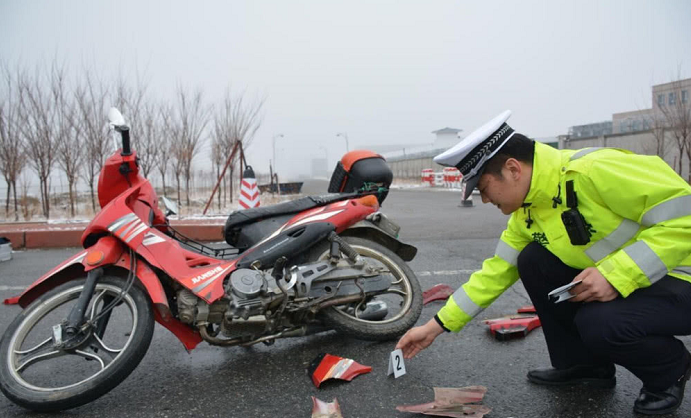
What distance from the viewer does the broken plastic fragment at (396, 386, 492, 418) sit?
202 cm

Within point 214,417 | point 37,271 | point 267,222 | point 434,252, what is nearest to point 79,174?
point 37,271

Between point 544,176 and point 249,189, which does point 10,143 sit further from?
point 544,176

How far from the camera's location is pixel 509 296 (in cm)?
393

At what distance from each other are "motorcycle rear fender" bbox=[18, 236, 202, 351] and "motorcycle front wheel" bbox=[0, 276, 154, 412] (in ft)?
0.22

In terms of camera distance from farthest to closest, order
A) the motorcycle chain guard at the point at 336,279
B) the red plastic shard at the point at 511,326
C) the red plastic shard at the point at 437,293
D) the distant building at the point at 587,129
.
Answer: the distant building at the point at 587,129
the red plastic shard at the point at 437,293
the red plastic shard at the point at 511,326
the motorcycle chain guard at the point at 336,279

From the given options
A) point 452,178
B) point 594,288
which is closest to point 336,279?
point 594,288

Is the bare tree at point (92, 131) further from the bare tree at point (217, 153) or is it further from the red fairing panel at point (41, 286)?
the red fairing panel at point (41, 286)

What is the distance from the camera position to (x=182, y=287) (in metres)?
2.52

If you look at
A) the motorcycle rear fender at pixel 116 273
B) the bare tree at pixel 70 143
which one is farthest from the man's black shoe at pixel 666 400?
the bare tree at pixel 70 143

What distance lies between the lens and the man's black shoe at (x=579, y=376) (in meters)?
2.26

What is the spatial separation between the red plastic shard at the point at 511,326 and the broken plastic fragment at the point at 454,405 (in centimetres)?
78

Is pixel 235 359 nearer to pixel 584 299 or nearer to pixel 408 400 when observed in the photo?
pixel 408 400

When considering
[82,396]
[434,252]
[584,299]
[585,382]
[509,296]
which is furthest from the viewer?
[434,252]

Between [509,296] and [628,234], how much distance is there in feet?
7.06
